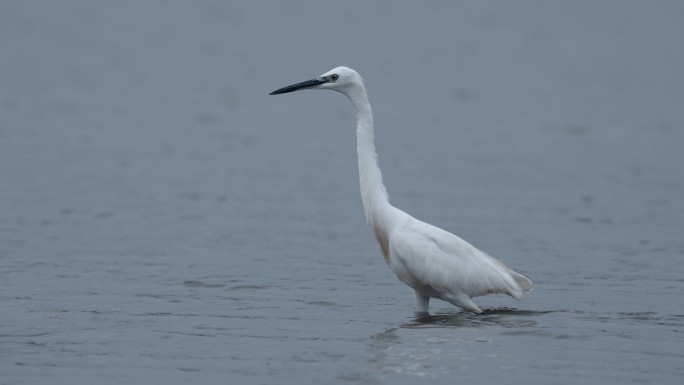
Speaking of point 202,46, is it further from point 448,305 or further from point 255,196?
point 448,305

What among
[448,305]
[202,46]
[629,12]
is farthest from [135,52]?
[448,305]

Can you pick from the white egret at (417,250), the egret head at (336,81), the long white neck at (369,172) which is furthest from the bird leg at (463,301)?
the egret head at (336,81)

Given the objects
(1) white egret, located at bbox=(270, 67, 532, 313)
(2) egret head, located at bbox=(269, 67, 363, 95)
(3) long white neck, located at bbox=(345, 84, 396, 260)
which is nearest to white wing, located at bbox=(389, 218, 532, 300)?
(1) white egret, located at bbox=(270, 67, 532, 313)

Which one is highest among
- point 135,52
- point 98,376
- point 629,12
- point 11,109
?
point 629,12

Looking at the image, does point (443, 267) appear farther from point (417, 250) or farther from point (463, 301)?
point (463, 301)

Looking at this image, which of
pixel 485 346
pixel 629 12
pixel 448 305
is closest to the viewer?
pixel 485 346

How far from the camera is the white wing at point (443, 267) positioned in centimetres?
1116

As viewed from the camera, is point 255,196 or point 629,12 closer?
point 255,196

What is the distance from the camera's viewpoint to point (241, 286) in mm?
12680

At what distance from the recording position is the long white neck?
37.6 ft

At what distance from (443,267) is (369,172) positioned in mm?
1168

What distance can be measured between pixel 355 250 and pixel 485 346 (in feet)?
15.7

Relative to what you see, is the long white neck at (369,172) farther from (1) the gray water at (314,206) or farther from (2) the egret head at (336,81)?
(1) the gray water at (314,206)

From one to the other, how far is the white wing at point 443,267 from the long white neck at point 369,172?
260 mm
